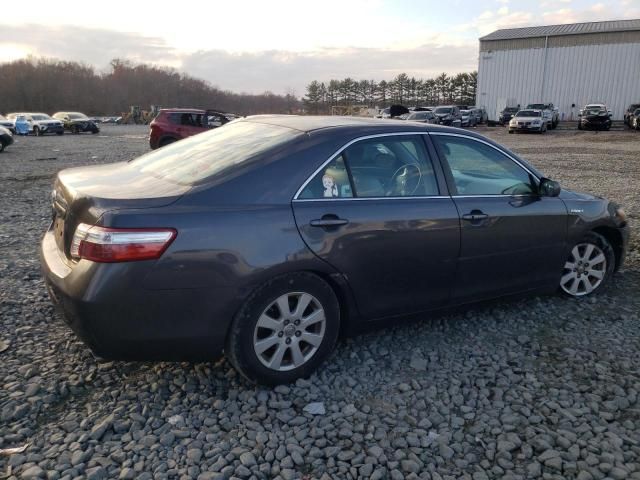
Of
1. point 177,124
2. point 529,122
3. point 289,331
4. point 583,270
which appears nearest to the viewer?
point 289,331

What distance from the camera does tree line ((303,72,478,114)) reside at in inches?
3374

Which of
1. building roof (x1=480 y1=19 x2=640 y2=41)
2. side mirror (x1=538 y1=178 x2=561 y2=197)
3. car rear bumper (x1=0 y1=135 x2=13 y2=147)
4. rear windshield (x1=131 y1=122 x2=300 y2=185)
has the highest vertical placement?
building roof (x1=480 y1=19 x2=640 y2=41)

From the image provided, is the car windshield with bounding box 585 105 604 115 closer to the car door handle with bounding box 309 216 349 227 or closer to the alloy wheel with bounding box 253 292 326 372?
the car door handle with bounding box 309 216 349 227

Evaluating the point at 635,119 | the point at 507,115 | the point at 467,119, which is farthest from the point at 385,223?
the point at 507,115

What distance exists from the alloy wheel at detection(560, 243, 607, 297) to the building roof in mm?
49637

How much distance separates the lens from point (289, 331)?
3.13 metres

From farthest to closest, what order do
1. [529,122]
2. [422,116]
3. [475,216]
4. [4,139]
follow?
[529,122] < [422,116] < [4,139] < [475,216]

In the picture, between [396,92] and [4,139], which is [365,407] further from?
[396,92]

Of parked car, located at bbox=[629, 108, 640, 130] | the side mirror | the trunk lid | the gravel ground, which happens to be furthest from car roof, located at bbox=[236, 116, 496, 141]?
parked car, located at bbox=[629, 108, 640, 130]

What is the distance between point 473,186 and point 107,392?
284cm

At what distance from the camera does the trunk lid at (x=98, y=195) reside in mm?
2797

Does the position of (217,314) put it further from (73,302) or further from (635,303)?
(635,303)

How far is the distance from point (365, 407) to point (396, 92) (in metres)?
94.2

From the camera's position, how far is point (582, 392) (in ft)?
10.5
